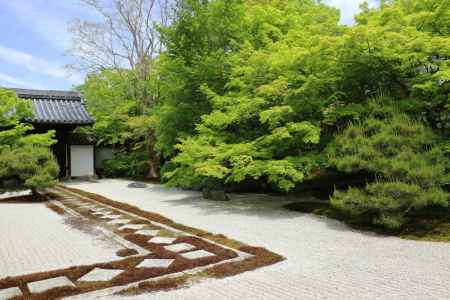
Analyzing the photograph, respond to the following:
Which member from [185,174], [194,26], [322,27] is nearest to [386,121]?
[322,27]

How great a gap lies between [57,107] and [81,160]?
3130mm

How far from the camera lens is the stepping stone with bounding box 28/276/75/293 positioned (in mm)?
3869

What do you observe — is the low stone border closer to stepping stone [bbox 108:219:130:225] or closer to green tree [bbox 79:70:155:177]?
stepping stone [bbox 108:219:130:225]

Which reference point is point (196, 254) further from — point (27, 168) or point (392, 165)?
point (27, 168)

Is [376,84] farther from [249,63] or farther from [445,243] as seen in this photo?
[445,243]

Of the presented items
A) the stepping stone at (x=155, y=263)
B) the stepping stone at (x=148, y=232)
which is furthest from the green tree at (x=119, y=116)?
the stepping stone at (x=155, y=263)

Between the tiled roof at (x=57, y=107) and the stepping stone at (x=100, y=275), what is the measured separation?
14.6 meters

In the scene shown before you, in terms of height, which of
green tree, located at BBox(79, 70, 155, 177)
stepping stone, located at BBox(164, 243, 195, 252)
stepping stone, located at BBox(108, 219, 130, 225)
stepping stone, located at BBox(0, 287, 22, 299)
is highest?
green tree, located at BBox(79, 70, 155, 177)

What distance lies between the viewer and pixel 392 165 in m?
6.11

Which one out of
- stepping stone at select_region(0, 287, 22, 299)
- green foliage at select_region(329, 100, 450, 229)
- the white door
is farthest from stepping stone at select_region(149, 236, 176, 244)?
the white door

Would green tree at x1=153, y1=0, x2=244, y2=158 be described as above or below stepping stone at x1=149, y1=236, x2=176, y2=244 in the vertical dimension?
above

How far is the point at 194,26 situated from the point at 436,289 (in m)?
10.7

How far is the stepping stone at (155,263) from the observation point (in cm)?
460

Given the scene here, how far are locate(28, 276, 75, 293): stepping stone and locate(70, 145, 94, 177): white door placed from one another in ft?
52.9
